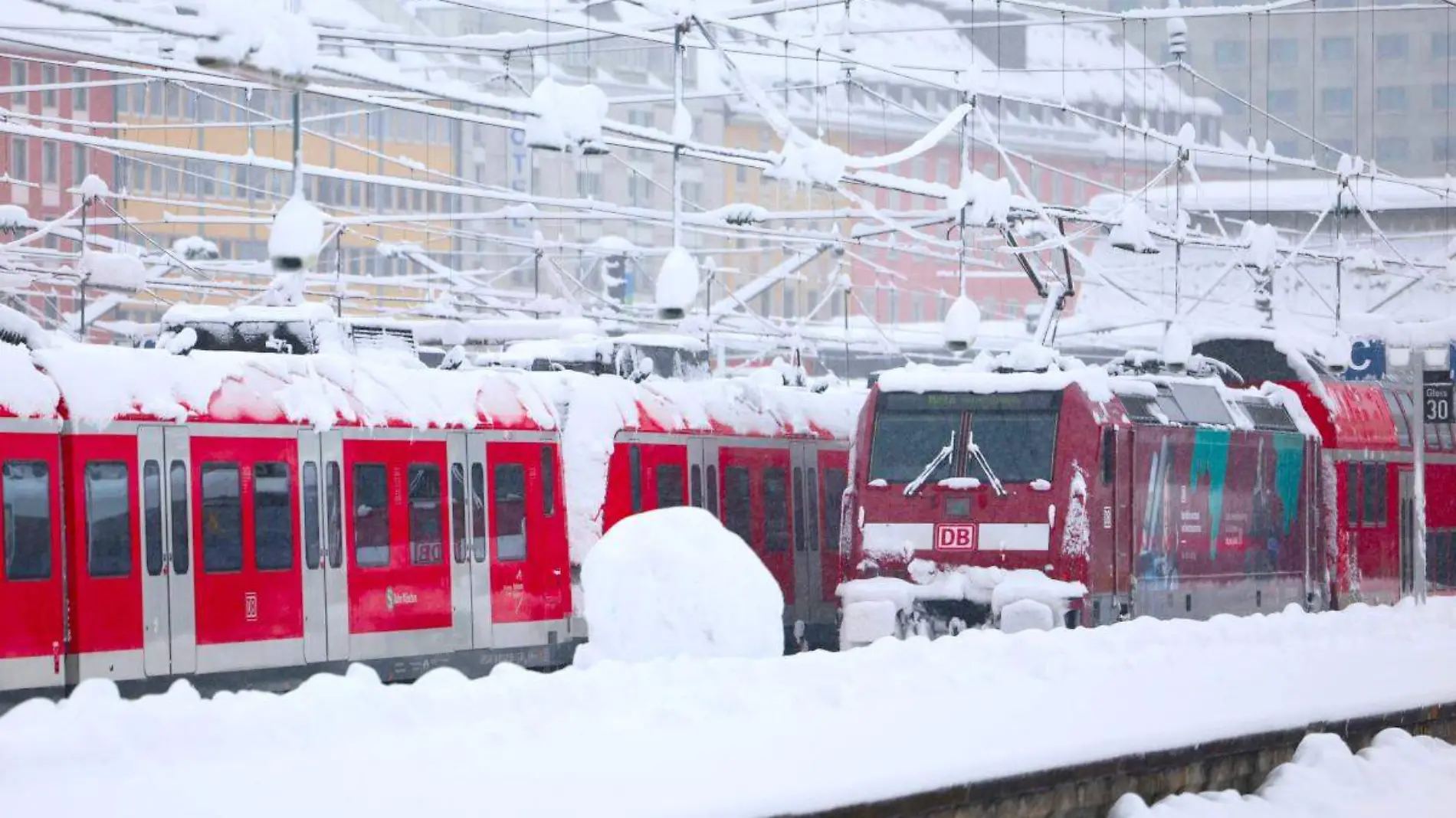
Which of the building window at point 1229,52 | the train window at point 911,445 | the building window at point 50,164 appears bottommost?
the train window at point 911,445

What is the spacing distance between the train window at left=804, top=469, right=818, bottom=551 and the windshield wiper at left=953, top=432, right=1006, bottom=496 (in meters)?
4.51

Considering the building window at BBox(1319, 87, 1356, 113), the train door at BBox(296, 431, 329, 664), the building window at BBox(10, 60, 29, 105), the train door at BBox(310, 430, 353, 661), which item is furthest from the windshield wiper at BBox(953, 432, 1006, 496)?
the building window at BBox(1319, 87, 1356, 113)

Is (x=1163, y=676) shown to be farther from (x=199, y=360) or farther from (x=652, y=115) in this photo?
(x=652, y=115)

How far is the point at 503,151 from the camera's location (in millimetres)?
84000

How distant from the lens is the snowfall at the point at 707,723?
37.5 ft

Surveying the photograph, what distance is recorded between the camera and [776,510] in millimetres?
27266

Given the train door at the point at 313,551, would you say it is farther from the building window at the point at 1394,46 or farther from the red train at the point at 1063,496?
the building window at the point at 1394,46

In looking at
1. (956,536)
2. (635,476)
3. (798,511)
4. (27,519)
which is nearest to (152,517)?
(27,519)

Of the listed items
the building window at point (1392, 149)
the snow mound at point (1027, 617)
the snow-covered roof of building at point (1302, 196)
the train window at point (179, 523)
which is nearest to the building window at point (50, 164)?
the snow-covered roof of building at point (1302, 196)

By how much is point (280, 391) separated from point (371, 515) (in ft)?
4.48

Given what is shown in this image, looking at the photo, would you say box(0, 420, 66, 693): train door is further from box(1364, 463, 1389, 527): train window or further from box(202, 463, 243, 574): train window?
box(1364, 463, 1389, 527): train window

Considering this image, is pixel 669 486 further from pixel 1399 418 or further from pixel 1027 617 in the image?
pixel 1399 418

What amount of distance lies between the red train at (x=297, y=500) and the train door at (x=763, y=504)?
3.8 inches

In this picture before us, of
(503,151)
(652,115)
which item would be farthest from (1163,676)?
(652,115)
